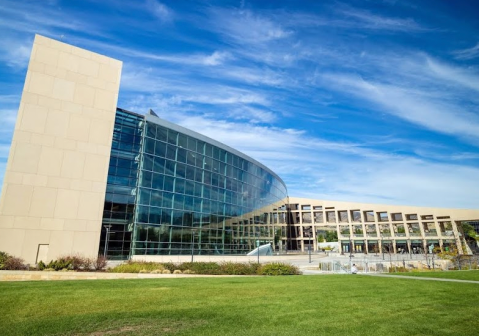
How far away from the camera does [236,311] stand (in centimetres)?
901

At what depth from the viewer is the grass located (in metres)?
7.21

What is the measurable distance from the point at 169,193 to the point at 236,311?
93.9 feet

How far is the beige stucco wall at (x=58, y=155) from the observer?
944 inches

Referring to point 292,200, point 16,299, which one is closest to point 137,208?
point 16,299

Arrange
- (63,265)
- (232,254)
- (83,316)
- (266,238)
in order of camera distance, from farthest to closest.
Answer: (266,238), (232,254), (63,265), (83,316)

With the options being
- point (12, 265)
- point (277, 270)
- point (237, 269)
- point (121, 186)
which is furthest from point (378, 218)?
point (12, 265)

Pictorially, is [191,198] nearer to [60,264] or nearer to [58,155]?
[58,155]

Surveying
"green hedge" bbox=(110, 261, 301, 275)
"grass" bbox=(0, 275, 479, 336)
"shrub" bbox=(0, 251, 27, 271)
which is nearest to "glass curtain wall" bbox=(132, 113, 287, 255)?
"green hedge" bbox=(110, 261, 301, 275)

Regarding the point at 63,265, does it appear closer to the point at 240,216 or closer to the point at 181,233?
the point at 181,233


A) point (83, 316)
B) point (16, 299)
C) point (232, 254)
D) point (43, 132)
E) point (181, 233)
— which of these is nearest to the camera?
point (83, 316)

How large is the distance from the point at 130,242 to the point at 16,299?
23.2 meters

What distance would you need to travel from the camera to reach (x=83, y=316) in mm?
8078

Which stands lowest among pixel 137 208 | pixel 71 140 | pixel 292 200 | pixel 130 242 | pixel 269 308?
pixel 269 308

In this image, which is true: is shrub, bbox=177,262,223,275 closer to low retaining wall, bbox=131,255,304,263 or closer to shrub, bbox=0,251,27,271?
low retaining wall, bbox=131,255,304,263
